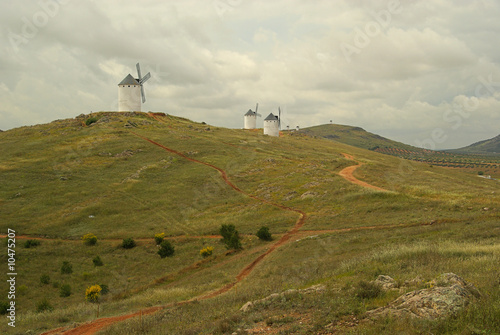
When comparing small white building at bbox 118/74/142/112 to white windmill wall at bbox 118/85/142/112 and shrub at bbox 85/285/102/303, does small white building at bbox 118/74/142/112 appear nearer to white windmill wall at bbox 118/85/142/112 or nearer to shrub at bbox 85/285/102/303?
white windmill wall at bbox 118/85/142/112

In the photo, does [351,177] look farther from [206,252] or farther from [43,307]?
[43,307]

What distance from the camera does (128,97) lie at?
100 metres

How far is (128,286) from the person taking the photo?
23828 millimetres

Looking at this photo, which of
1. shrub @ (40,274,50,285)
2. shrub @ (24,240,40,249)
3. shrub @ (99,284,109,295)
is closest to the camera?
shrub @ (99,284,109,295)

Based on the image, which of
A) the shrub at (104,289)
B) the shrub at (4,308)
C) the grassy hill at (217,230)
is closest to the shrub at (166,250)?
the grassy hill at (217,230)

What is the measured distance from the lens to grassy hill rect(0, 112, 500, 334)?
37.1ft

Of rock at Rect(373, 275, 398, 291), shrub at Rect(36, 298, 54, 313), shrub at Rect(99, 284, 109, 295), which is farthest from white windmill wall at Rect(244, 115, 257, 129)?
rock at Rect(373, 275, 398, 291)

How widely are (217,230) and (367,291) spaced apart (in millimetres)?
25339

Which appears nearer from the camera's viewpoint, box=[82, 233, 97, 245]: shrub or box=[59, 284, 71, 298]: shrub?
box=[59, 284, 71, 298]: shrub

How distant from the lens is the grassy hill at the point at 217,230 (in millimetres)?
11297

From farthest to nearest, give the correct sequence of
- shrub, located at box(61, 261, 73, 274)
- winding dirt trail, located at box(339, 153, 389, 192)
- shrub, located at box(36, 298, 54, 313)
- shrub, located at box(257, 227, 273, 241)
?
winding dirt trail, located at box(339, 153, 389, 192)
shrub, located at box(257, 227, 273, 241)
shrub, located at box(61, 261, 73, 274)
shrub, located at box(36, 298, 54, 313)

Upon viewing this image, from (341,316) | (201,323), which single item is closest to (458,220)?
(341,316)

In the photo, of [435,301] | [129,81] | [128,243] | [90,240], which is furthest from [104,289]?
[129,81]

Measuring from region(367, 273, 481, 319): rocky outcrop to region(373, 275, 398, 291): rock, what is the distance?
Answer: 1.47 metres
